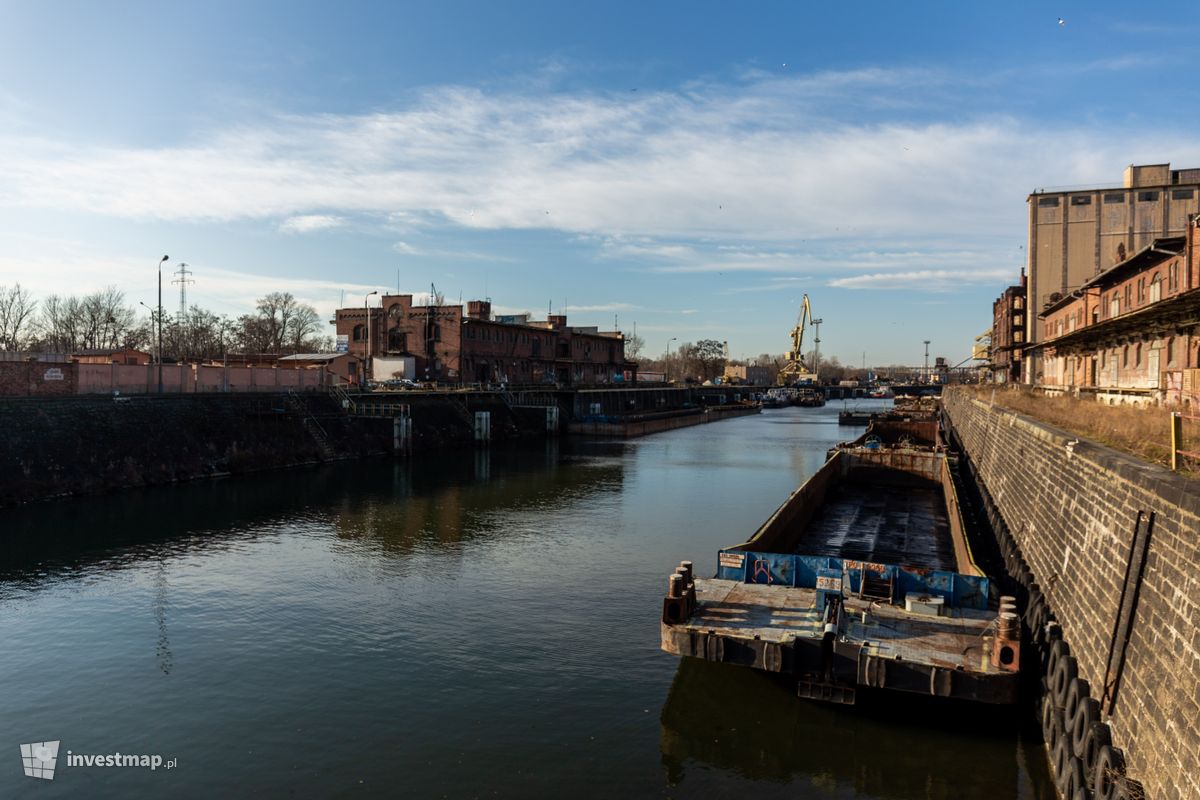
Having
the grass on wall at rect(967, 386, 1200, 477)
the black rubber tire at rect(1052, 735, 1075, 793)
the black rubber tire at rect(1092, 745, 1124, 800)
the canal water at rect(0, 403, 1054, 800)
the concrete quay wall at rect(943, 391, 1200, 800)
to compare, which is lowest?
the canal water at rect(0, 403, 1054, 800)

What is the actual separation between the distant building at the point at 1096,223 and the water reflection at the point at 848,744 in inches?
2628

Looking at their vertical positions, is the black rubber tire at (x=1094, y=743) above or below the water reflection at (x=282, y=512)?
above

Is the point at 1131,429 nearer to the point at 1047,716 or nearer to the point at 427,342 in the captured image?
the point at 1047,716

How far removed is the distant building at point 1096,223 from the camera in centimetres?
6800

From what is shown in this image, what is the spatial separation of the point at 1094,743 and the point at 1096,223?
74669 millimetres

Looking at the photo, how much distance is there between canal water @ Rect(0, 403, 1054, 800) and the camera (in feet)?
41.2

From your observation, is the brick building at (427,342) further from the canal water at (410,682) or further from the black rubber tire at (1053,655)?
the black rubber tire at (1053,655)

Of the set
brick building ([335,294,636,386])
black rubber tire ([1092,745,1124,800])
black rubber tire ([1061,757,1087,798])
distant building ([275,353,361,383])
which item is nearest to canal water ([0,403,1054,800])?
black rubber tire ([1061,757,1087,798])

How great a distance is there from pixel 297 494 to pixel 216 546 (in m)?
12.2

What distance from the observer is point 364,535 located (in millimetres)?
31109

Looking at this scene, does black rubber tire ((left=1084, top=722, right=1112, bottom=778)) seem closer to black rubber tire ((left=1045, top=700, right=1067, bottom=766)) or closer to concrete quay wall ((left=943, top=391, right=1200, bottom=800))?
concrete quay wall ((left=943, top=391, right=1200, bottom=800))

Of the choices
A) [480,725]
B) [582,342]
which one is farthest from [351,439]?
[582,342]

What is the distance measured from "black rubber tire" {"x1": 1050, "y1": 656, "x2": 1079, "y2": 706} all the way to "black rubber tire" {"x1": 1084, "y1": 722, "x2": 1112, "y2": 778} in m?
1.51

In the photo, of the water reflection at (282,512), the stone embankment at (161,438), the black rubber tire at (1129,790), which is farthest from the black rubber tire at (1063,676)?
the stone embankment at (161,438)
